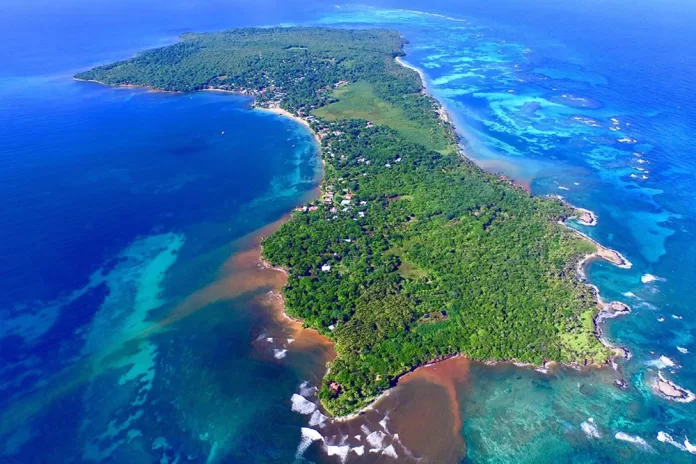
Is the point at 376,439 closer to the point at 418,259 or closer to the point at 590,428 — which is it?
the point at 590,428

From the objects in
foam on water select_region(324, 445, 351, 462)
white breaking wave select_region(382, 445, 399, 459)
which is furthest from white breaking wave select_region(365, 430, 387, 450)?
foam on water select_region(324, 445, 351, 462)

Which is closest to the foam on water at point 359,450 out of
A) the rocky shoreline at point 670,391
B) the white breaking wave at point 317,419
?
the white breaking wave at point 317,419

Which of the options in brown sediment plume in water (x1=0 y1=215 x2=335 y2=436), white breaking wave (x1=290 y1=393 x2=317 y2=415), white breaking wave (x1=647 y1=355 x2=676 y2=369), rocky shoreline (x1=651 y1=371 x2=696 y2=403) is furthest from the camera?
white breaking wave (x1=647 y1=355 x2=676 y2=369)

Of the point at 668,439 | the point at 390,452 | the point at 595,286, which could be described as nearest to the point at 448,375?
the point at 390,452

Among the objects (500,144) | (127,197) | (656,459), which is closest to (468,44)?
(500,144)

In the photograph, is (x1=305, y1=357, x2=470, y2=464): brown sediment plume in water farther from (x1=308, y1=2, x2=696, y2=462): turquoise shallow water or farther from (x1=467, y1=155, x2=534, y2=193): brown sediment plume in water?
(x1=467, y1=155, x2=534, y2=193): brown sediment plume in water
